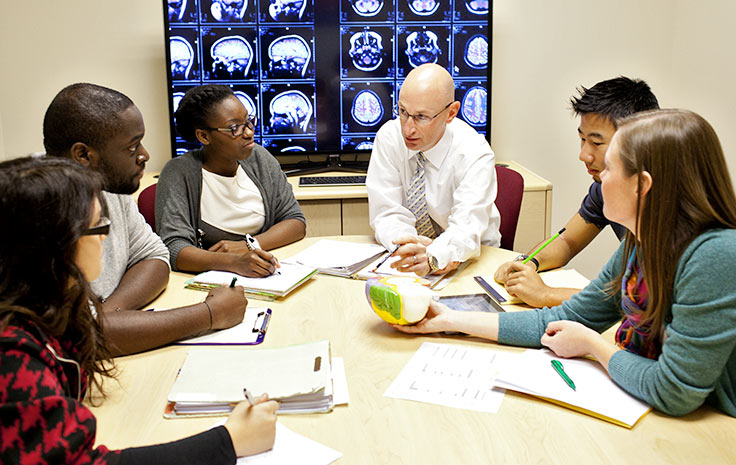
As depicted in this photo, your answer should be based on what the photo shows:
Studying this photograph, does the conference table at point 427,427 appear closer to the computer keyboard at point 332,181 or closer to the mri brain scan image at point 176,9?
the computer keyboard at point 332,181

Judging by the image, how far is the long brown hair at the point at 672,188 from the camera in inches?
42.4

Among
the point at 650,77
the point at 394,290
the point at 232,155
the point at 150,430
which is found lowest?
the point at 150,430

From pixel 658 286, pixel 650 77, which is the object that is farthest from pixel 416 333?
pixel 650 77

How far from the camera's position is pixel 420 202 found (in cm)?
238

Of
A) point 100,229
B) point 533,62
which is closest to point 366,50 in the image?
point 533,62

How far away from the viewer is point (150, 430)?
112 cm

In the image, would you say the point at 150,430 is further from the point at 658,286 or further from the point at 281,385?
the point at 658,286

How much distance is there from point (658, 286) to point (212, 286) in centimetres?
116

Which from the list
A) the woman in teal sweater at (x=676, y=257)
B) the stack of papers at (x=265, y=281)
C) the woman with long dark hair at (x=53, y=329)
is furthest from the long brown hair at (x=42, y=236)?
the woman in teal sweater at (x=676, y=257)

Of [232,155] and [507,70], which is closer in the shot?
[232,155]

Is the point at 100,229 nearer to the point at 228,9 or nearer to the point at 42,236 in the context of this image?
the point at 42,236

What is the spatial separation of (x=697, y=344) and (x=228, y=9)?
9.29 ft

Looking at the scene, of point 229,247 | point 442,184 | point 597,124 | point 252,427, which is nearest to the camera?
point 252,427

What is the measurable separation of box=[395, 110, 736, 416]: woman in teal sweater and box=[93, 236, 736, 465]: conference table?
79mm
